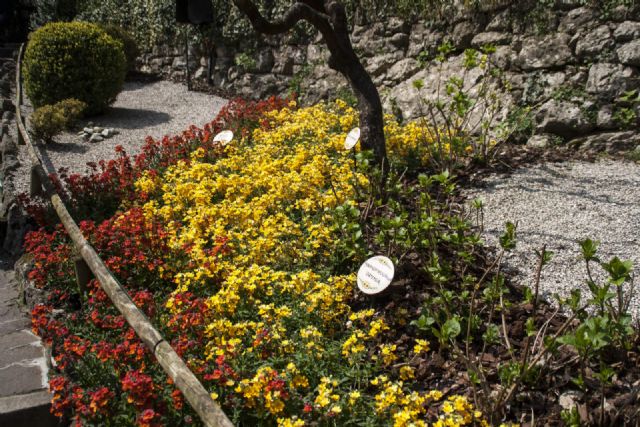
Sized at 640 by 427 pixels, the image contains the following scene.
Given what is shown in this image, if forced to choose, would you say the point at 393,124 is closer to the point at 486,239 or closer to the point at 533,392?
the point at 486,239

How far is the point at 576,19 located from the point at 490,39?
115cm

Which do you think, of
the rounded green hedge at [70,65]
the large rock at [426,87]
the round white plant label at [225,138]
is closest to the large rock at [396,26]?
the large rock at [426,87]

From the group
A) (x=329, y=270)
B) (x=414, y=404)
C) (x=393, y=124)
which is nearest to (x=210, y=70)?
(x=393, y=124)

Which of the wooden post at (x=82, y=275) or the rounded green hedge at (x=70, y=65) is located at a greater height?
the rounded green hedge at (x=70, y=65)

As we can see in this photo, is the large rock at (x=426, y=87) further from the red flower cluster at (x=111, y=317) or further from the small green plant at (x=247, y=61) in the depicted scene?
the red flower cluster at (x=111, y=317)

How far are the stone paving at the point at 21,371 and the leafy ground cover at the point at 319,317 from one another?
157mm

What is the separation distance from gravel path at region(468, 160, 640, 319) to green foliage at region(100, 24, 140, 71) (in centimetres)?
1085

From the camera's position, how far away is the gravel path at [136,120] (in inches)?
312

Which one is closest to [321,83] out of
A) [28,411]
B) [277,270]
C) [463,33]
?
[463,33]

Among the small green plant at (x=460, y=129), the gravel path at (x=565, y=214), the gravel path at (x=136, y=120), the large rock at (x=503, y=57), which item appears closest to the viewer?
the gravel path at (x=565, y=214)

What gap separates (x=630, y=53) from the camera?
631 cm

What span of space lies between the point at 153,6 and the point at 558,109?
1053cm

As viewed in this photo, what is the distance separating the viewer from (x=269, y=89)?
10.9m

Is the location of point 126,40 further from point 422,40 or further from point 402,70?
point 422,40
